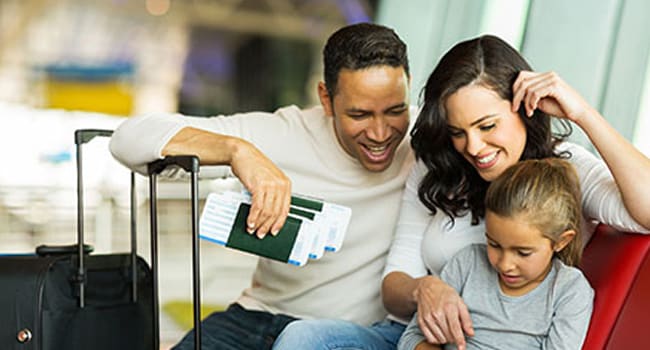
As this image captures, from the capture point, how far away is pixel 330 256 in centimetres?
177

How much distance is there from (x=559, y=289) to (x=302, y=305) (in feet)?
2.13

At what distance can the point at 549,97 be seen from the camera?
4.52ft

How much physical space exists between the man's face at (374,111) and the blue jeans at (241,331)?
392 millimetres

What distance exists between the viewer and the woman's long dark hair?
144 cm

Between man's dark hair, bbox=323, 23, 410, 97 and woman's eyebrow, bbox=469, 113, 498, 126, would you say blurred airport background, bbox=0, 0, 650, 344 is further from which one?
woman's eyebrow, bbox=469, 113, 498, 126

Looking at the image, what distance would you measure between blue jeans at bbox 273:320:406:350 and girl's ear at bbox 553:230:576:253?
409 mm

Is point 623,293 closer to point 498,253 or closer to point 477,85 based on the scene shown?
point 498,253

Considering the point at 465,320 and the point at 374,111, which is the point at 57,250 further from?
the point at 465,320

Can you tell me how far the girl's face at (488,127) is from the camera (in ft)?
4.62

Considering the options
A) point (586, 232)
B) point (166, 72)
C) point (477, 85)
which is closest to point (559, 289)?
point (586, 232)

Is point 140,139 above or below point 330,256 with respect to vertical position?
above

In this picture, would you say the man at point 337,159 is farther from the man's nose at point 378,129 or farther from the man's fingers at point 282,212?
the man's fingers at point 282,212

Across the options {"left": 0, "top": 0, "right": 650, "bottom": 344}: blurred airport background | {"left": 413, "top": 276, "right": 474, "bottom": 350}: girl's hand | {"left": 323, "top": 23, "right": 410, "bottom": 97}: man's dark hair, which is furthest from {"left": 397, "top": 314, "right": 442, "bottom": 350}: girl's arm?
{"left": 0, "top": 0, "right": 650, "bottom": 344}: blurred airport background

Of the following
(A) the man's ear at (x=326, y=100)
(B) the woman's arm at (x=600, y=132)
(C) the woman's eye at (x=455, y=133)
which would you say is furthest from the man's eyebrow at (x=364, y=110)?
(B) the woman's arm at (x=600, y=132)
